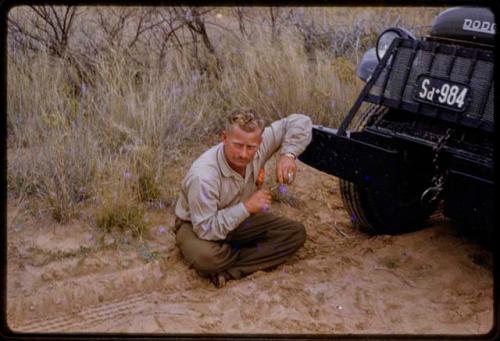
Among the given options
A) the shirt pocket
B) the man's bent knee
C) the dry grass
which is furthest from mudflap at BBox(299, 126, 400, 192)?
the dry grass

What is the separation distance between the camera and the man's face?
11.7ft

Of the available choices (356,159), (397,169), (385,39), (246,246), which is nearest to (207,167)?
(246,246)

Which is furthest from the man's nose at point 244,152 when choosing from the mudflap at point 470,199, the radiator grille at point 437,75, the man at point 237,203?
the mudflap at point 470,199

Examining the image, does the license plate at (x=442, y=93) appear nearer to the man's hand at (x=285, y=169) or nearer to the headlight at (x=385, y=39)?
the headlight at (x=385, y=39)

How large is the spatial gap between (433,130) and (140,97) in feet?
8.64

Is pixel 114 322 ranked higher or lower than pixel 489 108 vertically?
lower

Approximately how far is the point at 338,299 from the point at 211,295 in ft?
2.12

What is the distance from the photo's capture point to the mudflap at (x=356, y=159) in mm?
3455

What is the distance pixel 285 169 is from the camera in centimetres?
369

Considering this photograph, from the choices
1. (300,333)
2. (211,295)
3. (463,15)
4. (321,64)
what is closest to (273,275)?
(211,295)

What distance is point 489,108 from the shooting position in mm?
3369

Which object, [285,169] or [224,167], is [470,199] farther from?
[224,167]

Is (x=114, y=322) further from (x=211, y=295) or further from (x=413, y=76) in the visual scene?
(x=413, y=76)

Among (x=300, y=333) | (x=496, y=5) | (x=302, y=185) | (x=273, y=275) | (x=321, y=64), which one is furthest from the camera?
(x=321, y=64)
